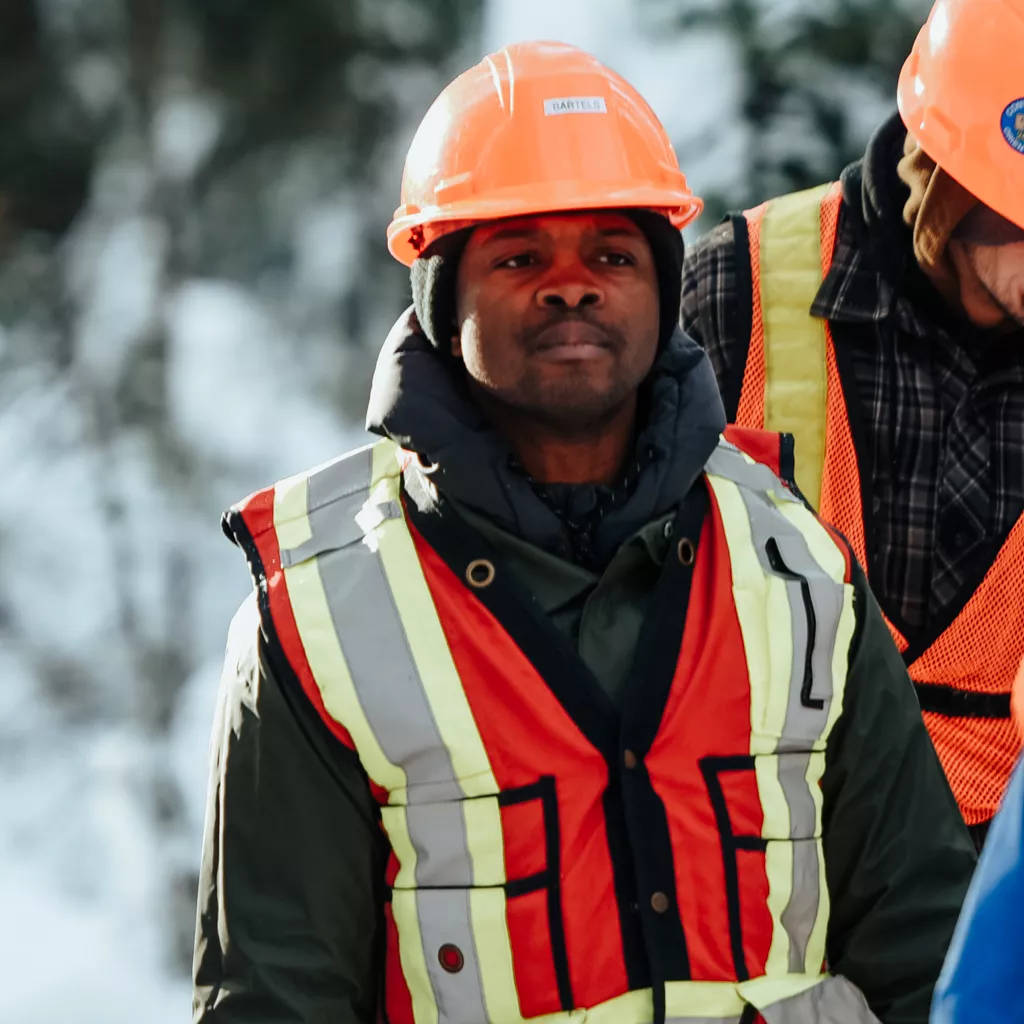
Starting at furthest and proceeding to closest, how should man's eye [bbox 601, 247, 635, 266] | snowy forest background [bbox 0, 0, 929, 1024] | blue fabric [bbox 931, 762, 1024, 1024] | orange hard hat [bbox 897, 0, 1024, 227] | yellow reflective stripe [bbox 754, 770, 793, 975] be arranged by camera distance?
snowy forest background [bbox 0, 0, 929, 1024]
orange hard hat [bbox 897, 0, 1024, 227]
man's eye [bbox 601, 247, 635, 266]
yellow reflective stripe [bbox 754, 770, 793, 975]
blue fabric [bbox 931, 762, 1024, 1024]

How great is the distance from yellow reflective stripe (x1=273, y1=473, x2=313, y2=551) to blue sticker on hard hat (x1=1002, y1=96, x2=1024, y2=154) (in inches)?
48.8

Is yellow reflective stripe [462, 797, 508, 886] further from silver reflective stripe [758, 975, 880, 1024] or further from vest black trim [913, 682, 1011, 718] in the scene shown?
vest black trim [913, 682, 1011, 718]

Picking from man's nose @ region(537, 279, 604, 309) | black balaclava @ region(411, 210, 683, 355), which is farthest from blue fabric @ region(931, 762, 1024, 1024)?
black balaclava @ region(411, 210, 683, 355)

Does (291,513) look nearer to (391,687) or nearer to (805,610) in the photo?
(391,687)

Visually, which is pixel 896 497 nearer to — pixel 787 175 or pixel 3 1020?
pixel 787 175

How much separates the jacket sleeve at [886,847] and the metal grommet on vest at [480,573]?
49cm

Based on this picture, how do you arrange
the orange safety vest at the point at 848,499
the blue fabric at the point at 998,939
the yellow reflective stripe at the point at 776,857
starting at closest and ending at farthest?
the blue fabric at the point at 998,939, the yellow reflective stripe at the point at 776,857, the orange safety vest at the point at 848,499

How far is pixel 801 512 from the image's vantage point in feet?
7.32

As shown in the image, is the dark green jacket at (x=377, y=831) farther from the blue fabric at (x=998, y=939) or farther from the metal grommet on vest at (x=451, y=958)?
the blue fabric at (x=998, y=939)

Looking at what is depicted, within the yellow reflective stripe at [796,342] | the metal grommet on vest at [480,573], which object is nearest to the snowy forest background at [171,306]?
the yellow reflective stripe at [796,342]

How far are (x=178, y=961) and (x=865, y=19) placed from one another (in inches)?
163

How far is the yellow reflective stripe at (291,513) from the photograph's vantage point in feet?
6.83

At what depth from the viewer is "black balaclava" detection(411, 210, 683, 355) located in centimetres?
216

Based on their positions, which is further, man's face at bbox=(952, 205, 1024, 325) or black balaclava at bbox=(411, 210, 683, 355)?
man's face at bbox=(952, 205, 1024, 325)
